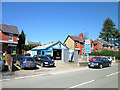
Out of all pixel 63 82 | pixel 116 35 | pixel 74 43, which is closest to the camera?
pixel 63 82

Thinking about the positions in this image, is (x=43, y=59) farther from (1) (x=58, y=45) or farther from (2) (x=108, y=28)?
(2) (x=108, y=28)

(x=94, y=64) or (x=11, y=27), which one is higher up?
(x=11, y=27)

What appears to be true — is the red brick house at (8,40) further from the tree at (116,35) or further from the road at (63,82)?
the tree at (116,35)

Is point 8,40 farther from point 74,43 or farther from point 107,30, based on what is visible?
point 107,30

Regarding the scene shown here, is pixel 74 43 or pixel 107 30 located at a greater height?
pixel 107 30

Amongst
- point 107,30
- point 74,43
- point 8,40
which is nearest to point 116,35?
point 107,30

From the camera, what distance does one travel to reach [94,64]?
1677 centimetres

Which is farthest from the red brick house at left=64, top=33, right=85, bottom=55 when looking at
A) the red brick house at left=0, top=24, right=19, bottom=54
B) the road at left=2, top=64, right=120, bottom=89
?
the road at left=2, top=64, right=120, bottom=89

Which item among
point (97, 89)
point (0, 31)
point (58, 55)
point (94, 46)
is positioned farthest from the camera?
point (94, 46)

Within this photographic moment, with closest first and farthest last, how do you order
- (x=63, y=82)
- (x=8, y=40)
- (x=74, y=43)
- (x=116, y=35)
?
(x=63, y=82) → (x=8, y=40) → (x=74, y=43) → (x=116, y=35)

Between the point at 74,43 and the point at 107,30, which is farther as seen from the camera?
the point at 107,30

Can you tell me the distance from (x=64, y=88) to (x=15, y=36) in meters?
25.3

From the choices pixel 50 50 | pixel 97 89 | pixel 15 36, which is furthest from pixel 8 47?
pixel 97 89

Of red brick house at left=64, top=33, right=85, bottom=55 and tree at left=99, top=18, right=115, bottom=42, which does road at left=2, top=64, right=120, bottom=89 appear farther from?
tree at left=99, top=18, right=115, bottom=42
